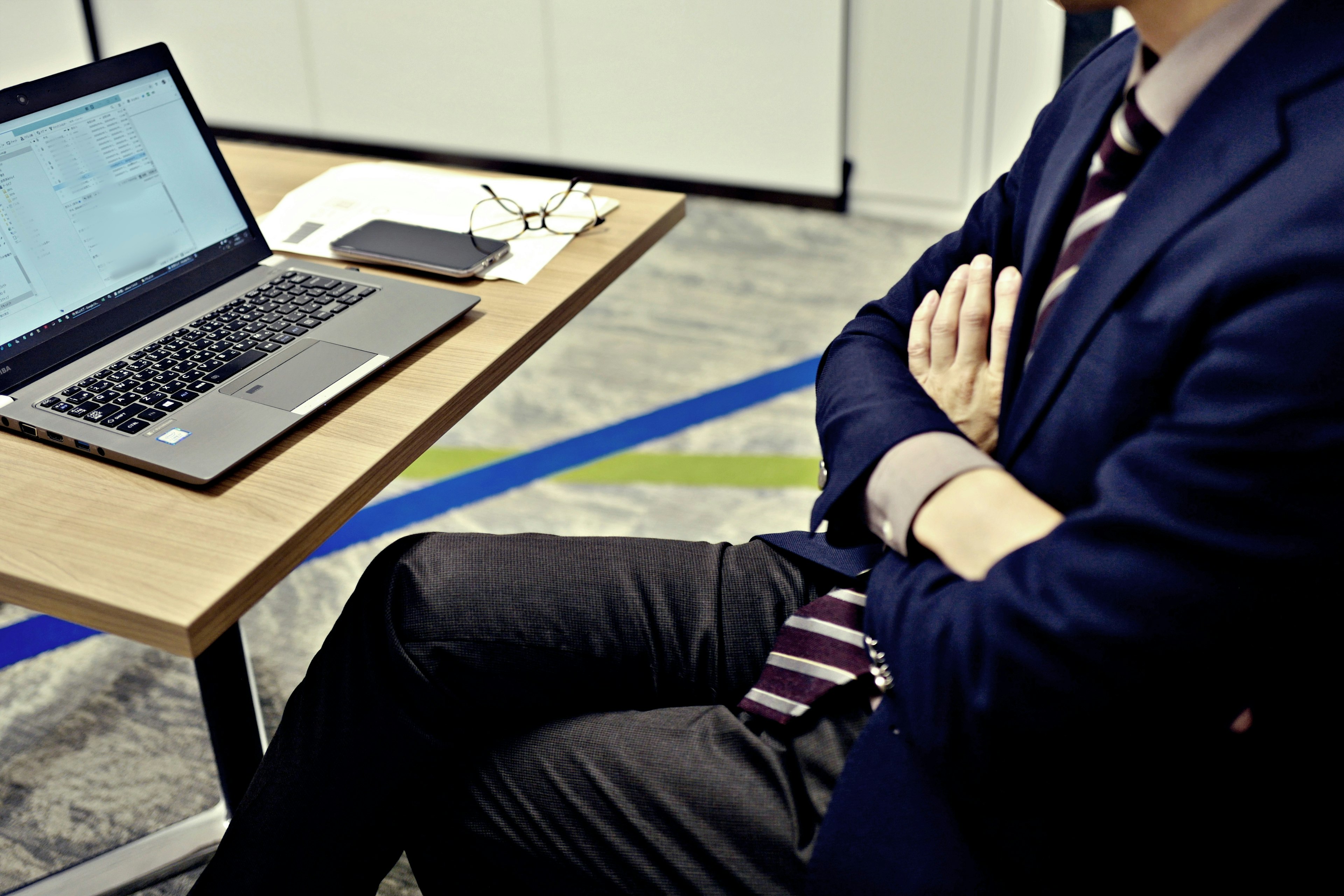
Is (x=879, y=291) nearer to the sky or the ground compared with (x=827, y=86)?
nearer to the ground

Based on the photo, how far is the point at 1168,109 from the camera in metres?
0.83

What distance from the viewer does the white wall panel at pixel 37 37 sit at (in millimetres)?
2758

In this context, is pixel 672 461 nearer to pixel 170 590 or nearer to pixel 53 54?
pixel 170 590

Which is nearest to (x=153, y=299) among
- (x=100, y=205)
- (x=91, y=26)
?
(x=100, y=205)

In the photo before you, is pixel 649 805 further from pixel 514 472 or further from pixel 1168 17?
pixel 514 472

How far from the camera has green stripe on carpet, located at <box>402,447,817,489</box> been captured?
2.30 meters

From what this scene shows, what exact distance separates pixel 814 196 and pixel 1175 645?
299 cm

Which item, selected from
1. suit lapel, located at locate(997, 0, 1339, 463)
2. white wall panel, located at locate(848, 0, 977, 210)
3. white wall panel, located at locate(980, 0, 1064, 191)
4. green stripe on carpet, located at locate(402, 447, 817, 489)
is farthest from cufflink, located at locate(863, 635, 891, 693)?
white wall panel, located at locate(848, 0, 977, 210)

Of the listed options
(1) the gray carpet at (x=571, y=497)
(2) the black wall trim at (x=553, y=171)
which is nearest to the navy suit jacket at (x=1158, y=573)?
(1) the gray carpet at (x=571, y=497)

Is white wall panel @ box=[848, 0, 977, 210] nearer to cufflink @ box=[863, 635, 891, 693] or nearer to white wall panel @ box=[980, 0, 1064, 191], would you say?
white wall panel @ box=[980, 0, 1064, 191]

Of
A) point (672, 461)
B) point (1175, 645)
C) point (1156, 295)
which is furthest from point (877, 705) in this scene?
point (672, 461)

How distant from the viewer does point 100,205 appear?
111 cm

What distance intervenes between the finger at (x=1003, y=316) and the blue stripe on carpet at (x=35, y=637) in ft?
5.18

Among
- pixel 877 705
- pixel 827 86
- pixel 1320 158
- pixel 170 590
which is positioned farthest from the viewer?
pixel 827 86
